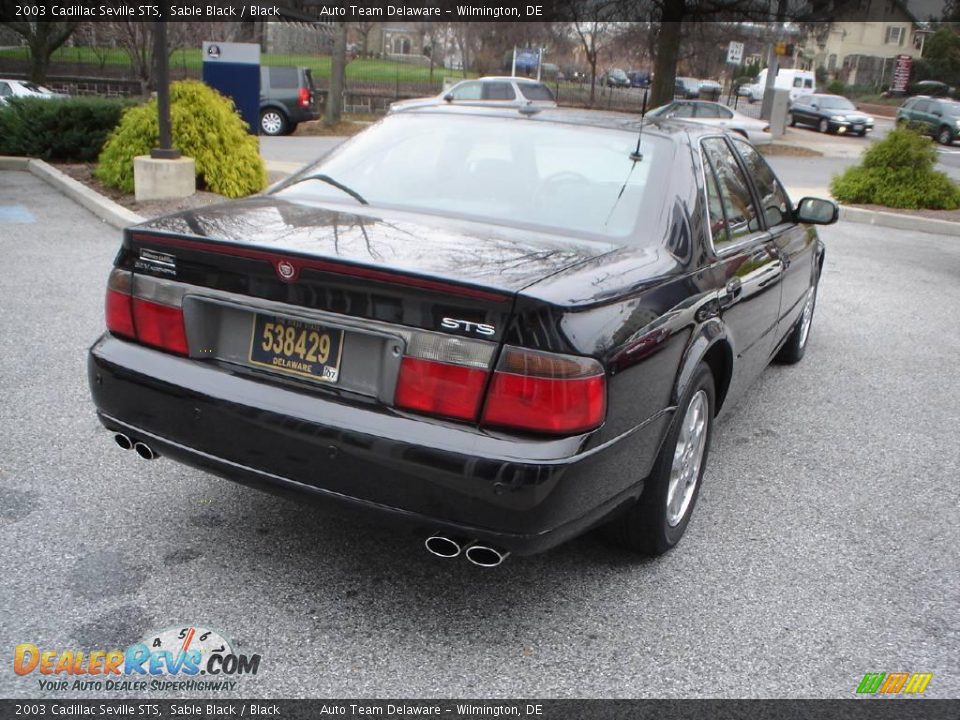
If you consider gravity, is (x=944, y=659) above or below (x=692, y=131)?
below

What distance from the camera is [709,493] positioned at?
4.05 m

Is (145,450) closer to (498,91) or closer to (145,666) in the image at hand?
(145,666)

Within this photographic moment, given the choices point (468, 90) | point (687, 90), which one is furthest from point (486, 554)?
point (687, 90)

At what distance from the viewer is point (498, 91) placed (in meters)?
23.9

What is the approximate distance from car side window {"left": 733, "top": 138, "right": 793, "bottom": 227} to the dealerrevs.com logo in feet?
10.4

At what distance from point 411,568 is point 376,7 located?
39638mm

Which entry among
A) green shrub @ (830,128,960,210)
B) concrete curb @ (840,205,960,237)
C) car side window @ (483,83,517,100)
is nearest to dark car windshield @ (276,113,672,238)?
concrete curb @ (840,205,960,237)

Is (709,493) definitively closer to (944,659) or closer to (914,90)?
(944,659)

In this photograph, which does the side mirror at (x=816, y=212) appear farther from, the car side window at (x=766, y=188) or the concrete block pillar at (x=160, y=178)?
the concrete block pillar at (x=160, y=178)

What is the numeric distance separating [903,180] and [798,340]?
9921 millimetres

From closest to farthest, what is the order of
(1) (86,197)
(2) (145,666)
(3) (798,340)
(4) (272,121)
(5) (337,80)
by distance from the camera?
(2) (145,666) < (3) (798,340) < (1) (86,197) < (4) (272,121) < (5) (337,80)

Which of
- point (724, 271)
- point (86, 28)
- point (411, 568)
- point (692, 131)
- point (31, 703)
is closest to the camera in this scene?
point (31, 703)

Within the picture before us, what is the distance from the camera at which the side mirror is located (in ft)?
16.1

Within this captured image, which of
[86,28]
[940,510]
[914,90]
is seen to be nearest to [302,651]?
[940,510]
